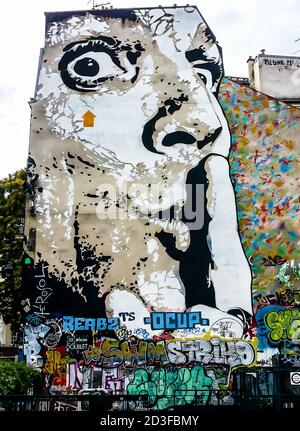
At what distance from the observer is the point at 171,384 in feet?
66.0

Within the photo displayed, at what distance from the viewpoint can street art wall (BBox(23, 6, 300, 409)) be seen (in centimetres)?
2044

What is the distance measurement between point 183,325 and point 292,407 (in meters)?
9.11

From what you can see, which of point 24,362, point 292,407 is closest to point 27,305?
Answer: point 24,362

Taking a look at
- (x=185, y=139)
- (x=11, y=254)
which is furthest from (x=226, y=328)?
(x=11, y=254)

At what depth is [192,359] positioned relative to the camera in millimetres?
20312

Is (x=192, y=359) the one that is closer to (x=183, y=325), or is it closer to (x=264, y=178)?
(x=183, y=325)

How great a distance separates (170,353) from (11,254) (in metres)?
11.2

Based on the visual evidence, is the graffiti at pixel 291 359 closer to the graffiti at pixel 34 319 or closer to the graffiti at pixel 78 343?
the graffiti at pixel 78 343

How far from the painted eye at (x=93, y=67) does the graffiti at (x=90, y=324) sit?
967cm

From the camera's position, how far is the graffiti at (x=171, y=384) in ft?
65.5

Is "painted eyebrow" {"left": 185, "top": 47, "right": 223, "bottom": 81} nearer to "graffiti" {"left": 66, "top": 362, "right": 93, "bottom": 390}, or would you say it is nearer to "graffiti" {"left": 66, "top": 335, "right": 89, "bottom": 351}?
"graffiti" {"left": 66, "top": 335, "right": 89, "bottom": 351}

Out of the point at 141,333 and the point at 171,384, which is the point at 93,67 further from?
the point at 171,384

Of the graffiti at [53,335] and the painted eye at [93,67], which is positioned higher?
the painted eye at [93,67]

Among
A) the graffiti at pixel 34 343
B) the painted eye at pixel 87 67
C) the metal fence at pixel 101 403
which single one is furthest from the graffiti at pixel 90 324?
the painted eye at pixel 87 67
